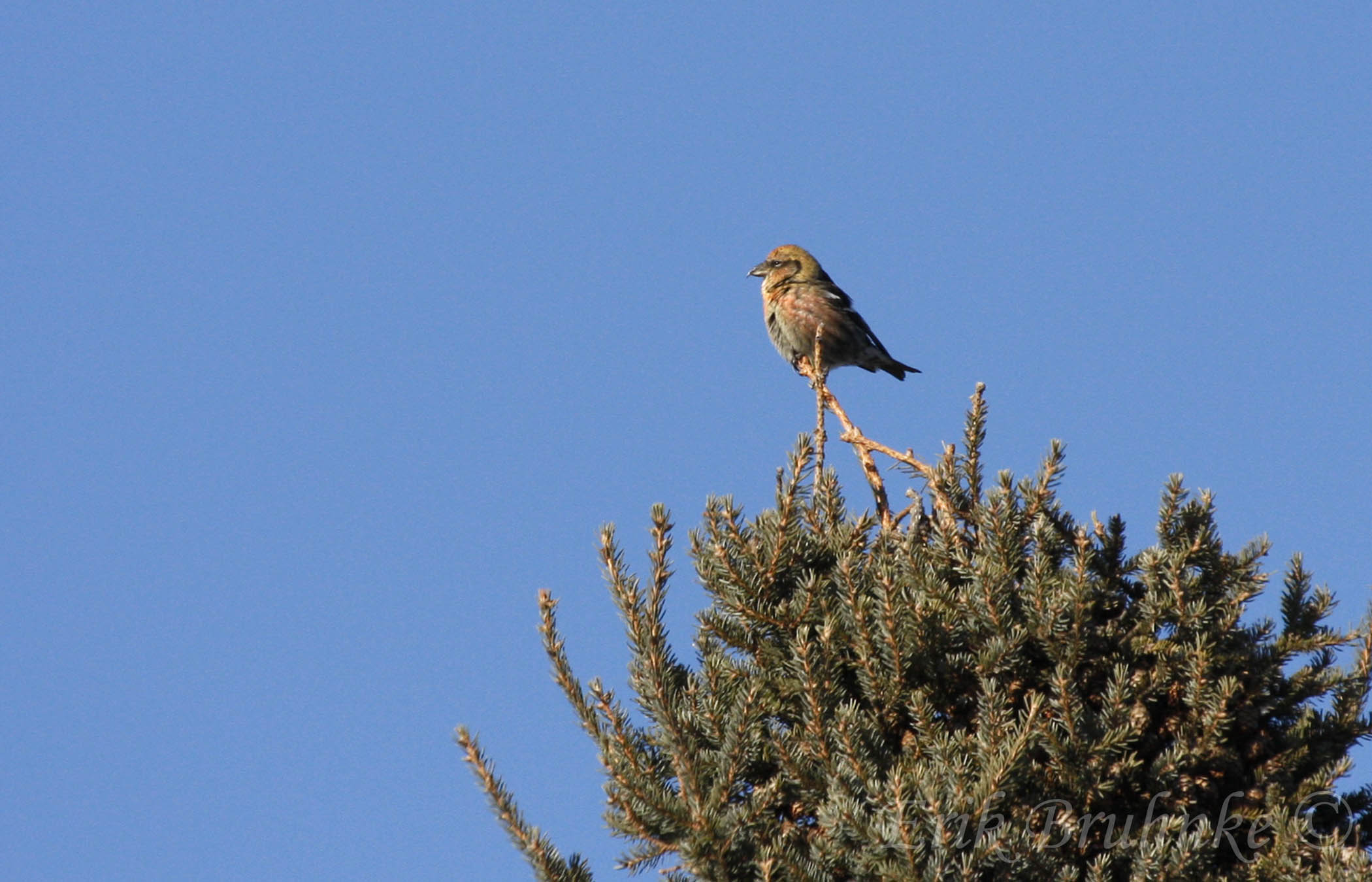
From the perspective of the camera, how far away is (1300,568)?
11.8 ft

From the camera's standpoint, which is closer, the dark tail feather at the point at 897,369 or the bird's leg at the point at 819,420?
the bird's leg at the point at 819,420

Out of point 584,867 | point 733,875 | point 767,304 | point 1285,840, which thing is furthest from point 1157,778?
point 767,304

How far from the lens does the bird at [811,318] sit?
9.64 meters

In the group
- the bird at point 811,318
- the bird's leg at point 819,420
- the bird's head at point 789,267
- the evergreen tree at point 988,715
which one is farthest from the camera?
the bird's head at point 789,267

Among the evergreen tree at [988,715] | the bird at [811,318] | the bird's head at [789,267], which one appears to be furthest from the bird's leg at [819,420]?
the bird's head at [789,267]

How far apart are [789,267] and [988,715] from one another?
7770mm

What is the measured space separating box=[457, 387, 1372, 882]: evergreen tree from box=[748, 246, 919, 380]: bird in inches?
227

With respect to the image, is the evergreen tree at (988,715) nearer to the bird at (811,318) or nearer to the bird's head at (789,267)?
the bird at (811,318)

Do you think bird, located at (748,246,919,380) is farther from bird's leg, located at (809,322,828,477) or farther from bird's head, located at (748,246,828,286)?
bird's leg, located at (809,322,828,477)

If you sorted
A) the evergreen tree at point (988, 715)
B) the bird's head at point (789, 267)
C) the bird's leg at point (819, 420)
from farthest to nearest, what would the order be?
the bird's head at point (789, 267) → the bird's leg at point (819, 420) → the evergreen tree at point (988, 715)

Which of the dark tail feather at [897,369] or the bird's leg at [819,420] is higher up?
the dark tail feather at [897,369]

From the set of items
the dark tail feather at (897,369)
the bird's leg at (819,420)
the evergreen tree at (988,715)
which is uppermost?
the dark tail feather at (897,369)

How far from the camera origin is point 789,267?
10.6m

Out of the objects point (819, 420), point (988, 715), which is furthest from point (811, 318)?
point (988, 715)
